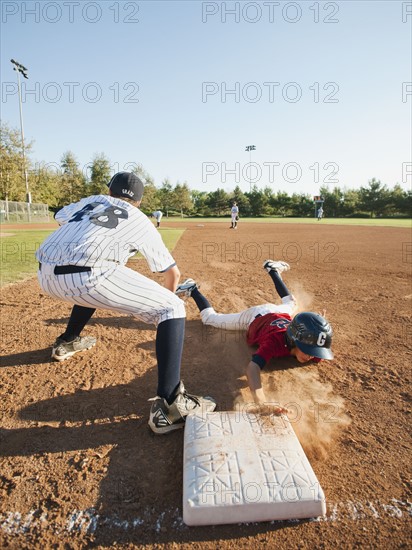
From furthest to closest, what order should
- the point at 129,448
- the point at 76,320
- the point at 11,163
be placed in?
1. the point at 11,163
2. the point at 76,320
3. the point at 129,448

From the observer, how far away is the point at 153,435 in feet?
6.44

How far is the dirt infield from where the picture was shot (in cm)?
141

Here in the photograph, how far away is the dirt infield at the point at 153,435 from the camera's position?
1.41m

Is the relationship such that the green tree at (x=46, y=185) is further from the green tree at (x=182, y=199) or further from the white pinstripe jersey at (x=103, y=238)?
the white pinstripe jersey at (x=103, y=238)

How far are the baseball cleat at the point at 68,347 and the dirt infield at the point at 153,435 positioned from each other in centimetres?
7

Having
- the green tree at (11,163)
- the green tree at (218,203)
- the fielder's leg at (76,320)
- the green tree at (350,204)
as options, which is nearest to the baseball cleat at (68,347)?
the fielder's leg at (76,320)

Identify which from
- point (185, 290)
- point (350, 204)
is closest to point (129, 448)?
point (185, 290)

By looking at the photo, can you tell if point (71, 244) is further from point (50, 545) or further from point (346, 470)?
point (346, 470)

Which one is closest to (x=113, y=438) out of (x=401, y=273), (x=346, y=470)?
(x=346, y=470)

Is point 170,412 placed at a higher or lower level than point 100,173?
lower

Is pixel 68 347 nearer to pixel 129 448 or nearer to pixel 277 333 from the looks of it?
pixel 129 448

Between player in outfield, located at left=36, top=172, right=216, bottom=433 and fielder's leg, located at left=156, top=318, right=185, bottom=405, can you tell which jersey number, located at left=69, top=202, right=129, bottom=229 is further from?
fielder's leg, located at left=156, top=318, right=185, bottom=405

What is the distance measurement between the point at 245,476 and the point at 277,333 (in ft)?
4.23

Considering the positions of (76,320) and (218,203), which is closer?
(76,320)
